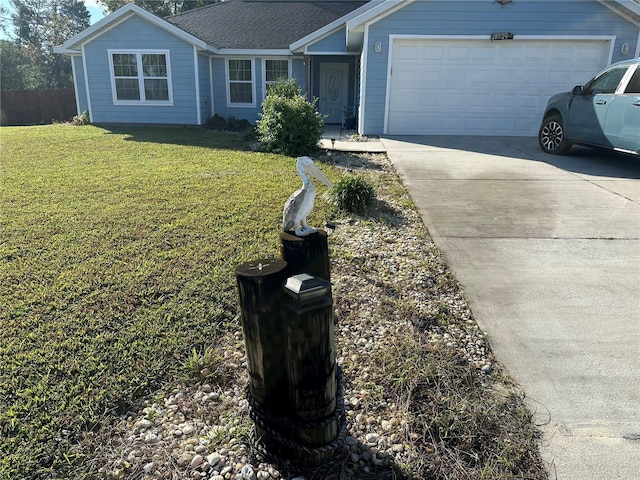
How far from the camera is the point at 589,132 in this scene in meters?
8.66

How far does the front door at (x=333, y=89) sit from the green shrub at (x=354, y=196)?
434 inches

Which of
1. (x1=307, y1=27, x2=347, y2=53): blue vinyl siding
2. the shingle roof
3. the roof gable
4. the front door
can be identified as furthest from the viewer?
the front door

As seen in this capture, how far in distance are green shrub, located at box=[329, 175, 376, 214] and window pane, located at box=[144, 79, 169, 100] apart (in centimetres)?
1141

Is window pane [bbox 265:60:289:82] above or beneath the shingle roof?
beneath

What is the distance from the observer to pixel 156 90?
50.1 ft

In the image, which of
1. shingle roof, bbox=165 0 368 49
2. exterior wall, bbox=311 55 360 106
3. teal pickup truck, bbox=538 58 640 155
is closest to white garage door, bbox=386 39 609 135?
teal pickup truck, bbox=538 58 640 155

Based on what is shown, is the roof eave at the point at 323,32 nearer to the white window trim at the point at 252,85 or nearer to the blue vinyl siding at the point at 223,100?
the white window trim at the point at 252,85

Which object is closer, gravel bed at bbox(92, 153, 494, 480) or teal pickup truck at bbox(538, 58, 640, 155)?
gravel bed at bbox(92, 153, 494, 480)

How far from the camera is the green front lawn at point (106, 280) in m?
2.55

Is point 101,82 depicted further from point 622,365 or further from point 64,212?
point 622,365

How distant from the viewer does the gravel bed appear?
2.20 m

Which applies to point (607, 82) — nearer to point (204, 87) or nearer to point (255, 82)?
point (255, 82)

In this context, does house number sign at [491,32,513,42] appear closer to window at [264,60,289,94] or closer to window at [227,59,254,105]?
window at [264,60,289,94]

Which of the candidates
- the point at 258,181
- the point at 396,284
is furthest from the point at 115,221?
the point at 396,284
